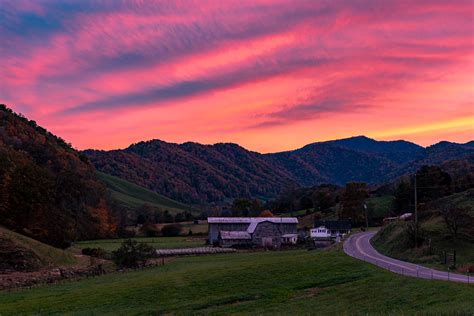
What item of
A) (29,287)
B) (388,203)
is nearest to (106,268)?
(29,287)

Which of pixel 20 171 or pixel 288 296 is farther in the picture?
pixel 20 171

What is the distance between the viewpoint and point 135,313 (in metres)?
36.4

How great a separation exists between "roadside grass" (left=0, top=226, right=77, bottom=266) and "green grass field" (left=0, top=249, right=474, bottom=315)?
20.8 m

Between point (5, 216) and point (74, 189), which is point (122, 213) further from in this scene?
point (5, 216)

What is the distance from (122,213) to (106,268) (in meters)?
108

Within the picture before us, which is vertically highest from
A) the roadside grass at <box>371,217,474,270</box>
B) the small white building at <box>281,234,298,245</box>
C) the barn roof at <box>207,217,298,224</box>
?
the barn roof at <box>207,217,298,224</box>

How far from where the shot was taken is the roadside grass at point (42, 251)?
73625 millimetres

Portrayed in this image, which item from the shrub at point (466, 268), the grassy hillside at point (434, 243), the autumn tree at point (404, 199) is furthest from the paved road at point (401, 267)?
the autumn tree at point (404, 199)

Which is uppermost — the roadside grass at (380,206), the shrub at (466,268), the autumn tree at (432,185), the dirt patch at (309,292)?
the autumn tree at (432,185)

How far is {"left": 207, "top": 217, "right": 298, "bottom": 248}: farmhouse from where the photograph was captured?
113250 millimetres

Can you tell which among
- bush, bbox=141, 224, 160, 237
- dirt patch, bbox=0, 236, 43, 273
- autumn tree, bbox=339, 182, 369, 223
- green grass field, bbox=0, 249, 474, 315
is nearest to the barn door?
autumn tree, bbox=339, 182, 369, 223

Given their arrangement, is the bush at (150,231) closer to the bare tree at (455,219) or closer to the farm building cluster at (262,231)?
the farm building cluster at (262,231)

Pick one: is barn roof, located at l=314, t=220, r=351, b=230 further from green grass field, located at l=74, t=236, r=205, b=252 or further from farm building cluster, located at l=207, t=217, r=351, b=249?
green grass field, located at l=74, t=236, r=205, b=252

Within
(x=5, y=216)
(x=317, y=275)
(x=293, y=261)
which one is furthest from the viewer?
(x=5, y=216)
